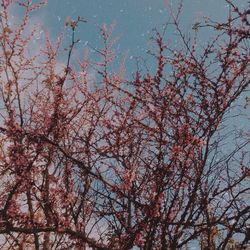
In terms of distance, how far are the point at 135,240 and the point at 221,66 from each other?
251 centimetres

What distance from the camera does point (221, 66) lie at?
4.94 meters

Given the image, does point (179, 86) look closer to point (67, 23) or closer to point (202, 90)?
point (202, 90)

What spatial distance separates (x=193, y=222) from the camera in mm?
4133

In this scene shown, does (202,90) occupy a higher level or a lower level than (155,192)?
higher

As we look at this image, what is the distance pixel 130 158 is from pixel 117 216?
3.93 feet

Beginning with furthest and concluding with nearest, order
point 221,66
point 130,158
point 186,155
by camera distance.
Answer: point 130,158 < point 221,66 < point 186,155

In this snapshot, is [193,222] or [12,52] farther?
[12,52]

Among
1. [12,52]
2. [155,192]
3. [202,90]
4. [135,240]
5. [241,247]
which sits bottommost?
[241,247]

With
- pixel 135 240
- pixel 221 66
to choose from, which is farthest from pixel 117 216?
pixel 221 66

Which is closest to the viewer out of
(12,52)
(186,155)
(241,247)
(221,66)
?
(241,247)

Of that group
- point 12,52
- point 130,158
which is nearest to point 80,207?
point 130,158

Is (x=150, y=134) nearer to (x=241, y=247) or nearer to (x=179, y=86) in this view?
(x=179, y=86)

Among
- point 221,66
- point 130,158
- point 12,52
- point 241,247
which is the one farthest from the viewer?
point 12,52

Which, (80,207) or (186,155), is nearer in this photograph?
(186,155)
